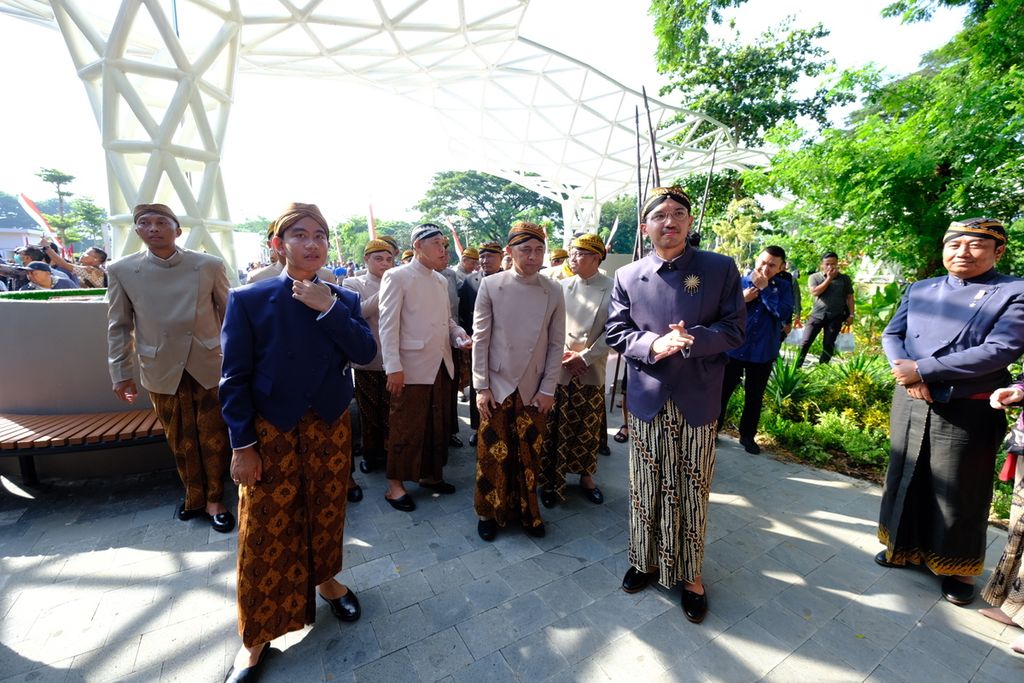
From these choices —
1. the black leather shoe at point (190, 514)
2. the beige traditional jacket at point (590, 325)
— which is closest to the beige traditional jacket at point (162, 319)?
the black leather shoe at point (190, 514)

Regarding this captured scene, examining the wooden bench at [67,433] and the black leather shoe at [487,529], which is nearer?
the black leather shoe at [487,529]

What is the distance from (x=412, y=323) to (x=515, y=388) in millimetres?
1026

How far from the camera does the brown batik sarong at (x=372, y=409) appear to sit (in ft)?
12.9

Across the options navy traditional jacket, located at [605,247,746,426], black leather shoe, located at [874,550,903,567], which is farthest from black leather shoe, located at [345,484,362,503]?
black leather shoe, located at [874,550,903,567]

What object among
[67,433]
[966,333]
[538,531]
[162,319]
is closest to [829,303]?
[966,333]

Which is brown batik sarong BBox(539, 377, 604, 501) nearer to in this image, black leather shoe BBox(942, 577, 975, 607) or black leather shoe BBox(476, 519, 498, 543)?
black leather shoe BBox(476, 519, 498, 543)

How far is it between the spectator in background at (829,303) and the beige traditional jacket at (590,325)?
4.81 m

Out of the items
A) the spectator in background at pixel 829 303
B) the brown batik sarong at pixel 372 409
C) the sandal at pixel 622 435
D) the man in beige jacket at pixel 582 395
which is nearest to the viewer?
the man in beige jacket at pixel 582 395

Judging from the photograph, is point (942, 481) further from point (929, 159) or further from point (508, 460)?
point (929, 159)

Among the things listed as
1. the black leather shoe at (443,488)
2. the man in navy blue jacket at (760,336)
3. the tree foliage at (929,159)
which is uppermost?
the tree foliage at (929,159)

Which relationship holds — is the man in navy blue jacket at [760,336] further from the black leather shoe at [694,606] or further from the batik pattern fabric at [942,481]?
the black leather shoe at [694,606]

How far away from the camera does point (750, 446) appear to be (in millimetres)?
4449

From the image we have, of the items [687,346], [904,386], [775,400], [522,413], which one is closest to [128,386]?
[522,413]

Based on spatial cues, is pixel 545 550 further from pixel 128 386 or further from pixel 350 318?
pixel 128 386
